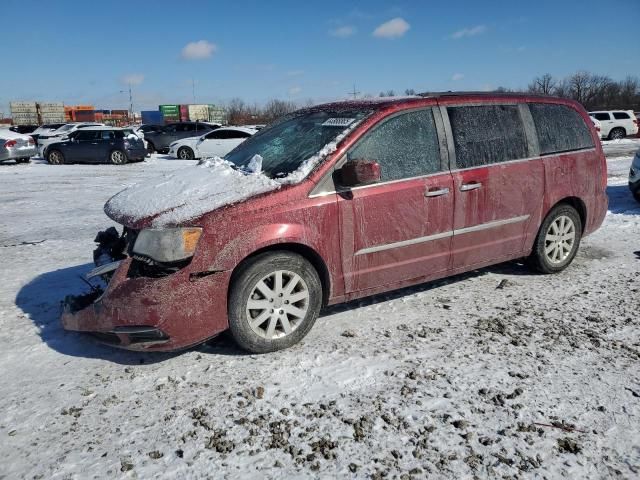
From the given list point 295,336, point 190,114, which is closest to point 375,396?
point 295,336

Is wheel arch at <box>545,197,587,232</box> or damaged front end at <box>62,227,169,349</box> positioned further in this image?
wheel arch at <box>545,197,587,232</box>

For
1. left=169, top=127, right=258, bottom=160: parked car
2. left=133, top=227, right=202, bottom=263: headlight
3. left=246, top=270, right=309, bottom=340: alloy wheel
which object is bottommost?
left=246, top=270, right=309, bottom=340: alloy wheel

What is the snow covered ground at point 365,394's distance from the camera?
2420 mm

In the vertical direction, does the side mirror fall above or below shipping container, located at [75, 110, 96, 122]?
below

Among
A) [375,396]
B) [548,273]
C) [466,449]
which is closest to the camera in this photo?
[466,449]

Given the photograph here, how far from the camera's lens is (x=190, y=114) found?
8144 centimetres

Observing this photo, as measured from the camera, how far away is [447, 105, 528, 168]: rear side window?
4.21 metres

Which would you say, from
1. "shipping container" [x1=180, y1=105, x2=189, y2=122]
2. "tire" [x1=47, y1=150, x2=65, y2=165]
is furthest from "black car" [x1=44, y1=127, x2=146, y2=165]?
"shipping container" [x1=180, y1=105, x2=189, y2=122]

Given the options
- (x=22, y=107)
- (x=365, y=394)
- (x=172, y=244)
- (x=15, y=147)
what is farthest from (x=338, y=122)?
(x=22, y=107)

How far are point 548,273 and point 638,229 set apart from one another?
2.71m

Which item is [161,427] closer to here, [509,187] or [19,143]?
[509,187]

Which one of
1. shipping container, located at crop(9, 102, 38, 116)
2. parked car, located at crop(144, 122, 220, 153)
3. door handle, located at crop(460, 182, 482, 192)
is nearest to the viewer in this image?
door handle, located at crop(460, 182, 482, 192)

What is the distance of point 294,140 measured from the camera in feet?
13.5

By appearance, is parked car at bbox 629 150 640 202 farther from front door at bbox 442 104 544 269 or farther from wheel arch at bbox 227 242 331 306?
wheel arch at bbox 227 242 331 306
